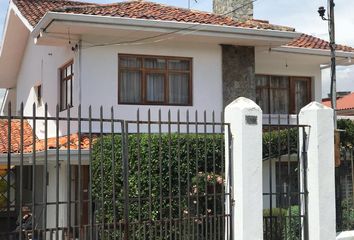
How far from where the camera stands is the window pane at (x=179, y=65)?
547 inches

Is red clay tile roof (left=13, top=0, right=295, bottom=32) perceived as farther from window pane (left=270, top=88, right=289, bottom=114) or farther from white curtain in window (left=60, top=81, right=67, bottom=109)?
window pane (left=270, top=88, right=289, bottom=114)

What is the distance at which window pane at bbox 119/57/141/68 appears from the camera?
43.8 feet

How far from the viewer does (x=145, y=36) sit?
13.1 metres

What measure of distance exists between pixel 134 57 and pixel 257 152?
6.57 meters

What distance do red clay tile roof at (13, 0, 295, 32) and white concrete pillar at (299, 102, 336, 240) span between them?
5.80 metres

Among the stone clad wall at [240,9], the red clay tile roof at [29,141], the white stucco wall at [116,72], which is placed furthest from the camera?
the stone clad wall at [240,9]

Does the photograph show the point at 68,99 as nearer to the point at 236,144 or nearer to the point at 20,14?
the point at 20,14

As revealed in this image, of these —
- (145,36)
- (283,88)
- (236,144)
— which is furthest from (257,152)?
(283,88)

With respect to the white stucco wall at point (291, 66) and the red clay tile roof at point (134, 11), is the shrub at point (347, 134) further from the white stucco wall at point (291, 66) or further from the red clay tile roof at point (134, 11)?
the white stucco wall at point (291, 66)

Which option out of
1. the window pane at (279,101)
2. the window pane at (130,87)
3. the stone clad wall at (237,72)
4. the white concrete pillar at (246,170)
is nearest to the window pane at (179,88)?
the window pane at (130,87)

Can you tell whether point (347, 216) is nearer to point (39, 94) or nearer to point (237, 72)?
point (237, 72)

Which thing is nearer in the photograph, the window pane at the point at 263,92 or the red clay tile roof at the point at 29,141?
the red clay tile roof at the point at 29,141

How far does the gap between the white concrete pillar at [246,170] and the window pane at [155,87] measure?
240 inches

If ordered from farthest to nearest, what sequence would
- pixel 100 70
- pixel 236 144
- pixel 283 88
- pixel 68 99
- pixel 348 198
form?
pixel 283 88 < pixel 68 99 < pixel 100 70 < pixel 348 198 < pixel 236 144
